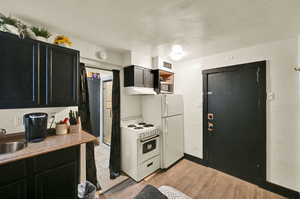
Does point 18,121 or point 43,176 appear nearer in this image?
point 43,176

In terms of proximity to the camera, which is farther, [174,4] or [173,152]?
[173,152]

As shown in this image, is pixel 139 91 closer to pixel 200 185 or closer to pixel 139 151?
pixel 139 151

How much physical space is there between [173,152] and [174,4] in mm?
2687

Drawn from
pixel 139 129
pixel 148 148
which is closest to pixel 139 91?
pixel 139 129

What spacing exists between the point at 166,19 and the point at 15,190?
226 centimetres

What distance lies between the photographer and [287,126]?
2.02 metres

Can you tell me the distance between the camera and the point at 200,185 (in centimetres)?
227

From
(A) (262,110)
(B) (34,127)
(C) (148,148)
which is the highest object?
(A) (262,110)

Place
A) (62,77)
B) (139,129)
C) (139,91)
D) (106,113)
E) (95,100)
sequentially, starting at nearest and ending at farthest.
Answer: (62,77) → (139,129) → (139,91) → (106,113) → (95,100)

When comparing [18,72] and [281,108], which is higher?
[18,72]

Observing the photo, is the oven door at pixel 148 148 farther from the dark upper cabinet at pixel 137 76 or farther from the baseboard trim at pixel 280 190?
the baseboard trim at pixel 280 190

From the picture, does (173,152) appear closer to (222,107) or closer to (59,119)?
(222,107)

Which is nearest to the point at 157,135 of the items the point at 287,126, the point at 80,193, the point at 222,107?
the point at 222,107

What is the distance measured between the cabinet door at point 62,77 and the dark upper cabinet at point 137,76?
1.03 metres
